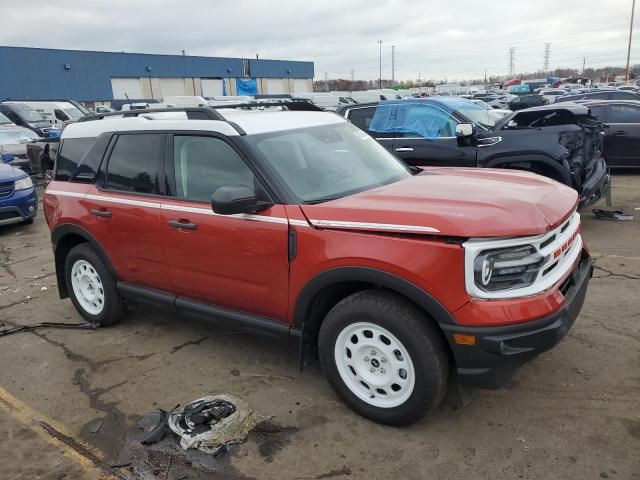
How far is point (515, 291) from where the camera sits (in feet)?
9.14

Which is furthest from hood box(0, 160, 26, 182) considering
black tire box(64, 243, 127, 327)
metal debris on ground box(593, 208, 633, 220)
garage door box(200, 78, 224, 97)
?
garage door box(200, 78, 224, 97)

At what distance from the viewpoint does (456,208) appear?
9.71 ft

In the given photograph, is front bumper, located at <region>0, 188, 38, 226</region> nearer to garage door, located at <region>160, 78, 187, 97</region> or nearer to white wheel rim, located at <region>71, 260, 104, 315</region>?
white wheel rim, located at <region>71, 260, 104, 315</region>

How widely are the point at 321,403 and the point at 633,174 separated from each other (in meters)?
10.9

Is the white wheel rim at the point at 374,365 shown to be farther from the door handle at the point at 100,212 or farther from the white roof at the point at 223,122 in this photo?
the door handle at the point at 100,212

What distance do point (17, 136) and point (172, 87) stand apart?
4076cm

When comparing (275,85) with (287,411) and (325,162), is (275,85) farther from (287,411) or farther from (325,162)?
(287,411)

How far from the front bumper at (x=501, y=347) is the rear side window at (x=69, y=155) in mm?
3640

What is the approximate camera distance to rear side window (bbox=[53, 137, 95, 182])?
486 centimetres

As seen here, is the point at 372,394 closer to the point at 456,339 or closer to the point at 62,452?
the point at 456,339

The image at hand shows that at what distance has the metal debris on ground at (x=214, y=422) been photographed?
10.3 feet

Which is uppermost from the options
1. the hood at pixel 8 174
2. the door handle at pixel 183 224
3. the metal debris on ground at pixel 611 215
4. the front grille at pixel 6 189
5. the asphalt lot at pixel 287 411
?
the door handle at pixel 183 224

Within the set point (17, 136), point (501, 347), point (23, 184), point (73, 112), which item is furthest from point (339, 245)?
point (73, 112)

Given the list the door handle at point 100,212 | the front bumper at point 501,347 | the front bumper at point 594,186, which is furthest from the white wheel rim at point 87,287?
the front bumper at point 594,186
